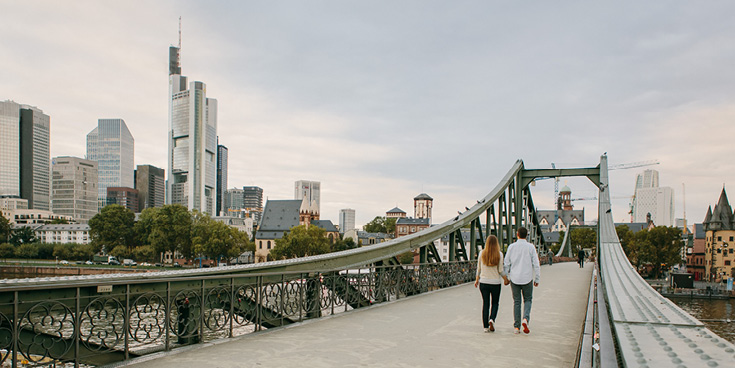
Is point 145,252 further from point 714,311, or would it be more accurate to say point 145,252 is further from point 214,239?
point 714,311

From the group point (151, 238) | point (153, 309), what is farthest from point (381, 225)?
point (153, 309)

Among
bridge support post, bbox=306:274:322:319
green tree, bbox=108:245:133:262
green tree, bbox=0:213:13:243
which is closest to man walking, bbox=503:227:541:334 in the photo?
bridge support post, bbox=306:274:322:319

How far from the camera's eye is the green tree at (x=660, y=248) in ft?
250

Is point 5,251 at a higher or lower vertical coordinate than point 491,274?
lower

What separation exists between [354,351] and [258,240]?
102m

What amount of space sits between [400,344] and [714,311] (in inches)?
2346

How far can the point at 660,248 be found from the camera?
7750cm

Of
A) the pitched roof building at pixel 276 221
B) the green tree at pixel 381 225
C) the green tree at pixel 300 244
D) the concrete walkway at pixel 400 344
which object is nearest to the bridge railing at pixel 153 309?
the concrete walkway at pixel 400 344

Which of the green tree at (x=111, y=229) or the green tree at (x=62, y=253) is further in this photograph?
the green tree at (x=111, y=229)

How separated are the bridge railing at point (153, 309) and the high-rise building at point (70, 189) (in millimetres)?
189367

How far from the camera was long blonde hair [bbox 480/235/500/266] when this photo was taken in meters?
6.84

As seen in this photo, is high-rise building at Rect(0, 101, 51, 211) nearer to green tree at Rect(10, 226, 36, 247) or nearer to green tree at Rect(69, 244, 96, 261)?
green tree at Rect(10, 226, 36, 247)

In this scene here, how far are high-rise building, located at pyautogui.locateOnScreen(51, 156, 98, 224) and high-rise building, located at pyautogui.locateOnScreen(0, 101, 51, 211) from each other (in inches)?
290

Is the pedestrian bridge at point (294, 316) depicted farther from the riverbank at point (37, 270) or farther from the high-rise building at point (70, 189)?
the high-rise building at point (70, 189)
